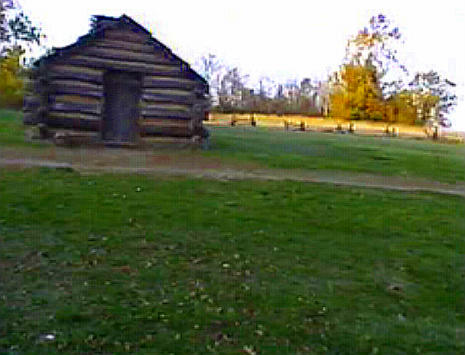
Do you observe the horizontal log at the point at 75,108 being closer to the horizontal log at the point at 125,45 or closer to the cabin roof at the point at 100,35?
the cabin roof at the point at 100,35

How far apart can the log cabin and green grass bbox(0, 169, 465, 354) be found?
9.21 metres

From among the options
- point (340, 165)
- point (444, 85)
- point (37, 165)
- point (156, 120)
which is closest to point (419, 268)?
point (37, 165)

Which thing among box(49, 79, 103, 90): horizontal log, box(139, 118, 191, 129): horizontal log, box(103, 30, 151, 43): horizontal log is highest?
box(103, 30, 151, 43): horizontal log

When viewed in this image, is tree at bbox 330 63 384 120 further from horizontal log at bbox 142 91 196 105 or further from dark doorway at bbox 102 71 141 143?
dark doorway at bbox 102 71 141 143

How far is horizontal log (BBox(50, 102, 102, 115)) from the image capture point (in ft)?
70.8

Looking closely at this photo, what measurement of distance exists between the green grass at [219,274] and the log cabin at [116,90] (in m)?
9.21

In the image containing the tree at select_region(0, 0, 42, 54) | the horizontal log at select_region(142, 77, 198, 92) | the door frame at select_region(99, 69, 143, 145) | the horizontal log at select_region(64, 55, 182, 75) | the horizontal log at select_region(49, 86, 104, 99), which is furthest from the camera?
the tree at select_region(0, 0, 42, 54)

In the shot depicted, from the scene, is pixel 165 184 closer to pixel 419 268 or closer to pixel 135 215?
pixel 135 215

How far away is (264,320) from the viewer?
611 cm

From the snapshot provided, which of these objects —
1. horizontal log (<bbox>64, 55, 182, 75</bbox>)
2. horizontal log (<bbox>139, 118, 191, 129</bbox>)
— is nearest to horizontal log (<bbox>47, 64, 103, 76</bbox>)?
horizontal log (<bbox>64, 55, 182, 75</bbox>)

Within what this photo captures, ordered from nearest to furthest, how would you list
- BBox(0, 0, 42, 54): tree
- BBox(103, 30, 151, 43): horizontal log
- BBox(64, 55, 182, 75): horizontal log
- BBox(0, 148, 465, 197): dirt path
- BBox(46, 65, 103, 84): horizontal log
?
BBox(0, 148, 465, 197): dirt path
BBox(46, 65, 103, 84): horizontal log
BBox(64, 55, 182, 75): horizontal log
BBox(103, 30, 151, 43): horizontal log
BBox(0, 0, 42, 54): tree

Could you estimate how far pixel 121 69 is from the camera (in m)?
22.0

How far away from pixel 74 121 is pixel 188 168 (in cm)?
605

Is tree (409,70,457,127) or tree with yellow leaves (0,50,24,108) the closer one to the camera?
tree with yellow leaves (0,50,24,108)
